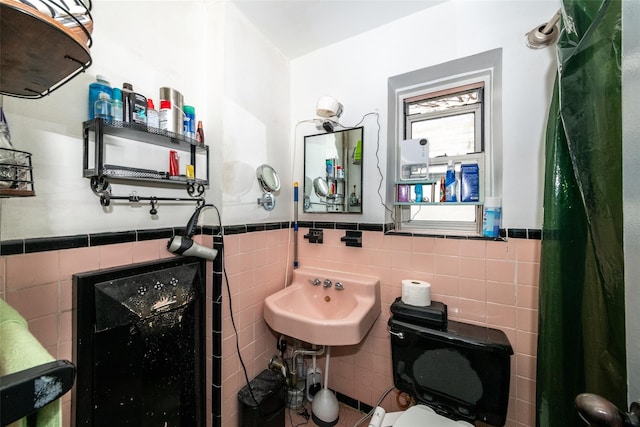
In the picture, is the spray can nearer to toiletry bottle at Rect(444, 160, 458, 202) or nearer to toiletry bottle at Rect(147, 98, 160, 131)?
toiletry bottle at Rect(444, 160, 458, 202)

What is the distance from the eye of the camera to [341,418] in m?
1.46

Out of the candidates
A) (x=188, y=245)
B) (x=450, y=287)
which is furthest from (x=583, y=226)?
(x=188, y=245)

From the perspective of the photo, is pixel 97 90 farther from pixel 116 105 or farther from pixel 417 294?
pixel 417 294

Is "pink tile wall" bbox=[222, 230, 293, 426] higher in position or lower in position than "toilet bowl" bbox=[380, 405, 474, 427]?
higher

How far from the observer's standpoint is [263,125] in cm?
146

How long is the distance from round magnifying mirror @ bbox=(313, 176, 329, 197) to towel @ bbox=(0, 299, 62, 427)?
1.35m

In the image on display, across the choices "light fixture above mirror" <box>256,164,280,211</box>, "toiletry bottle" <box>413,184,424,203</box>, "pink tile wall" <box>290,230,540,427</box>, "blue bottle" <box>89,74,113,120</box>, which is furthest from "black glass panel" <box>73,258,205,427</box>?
"toiletry bottle" <box>413,184,424,203</box>

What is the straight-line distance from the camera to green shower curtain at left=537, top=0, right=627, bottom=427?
57 centimetres

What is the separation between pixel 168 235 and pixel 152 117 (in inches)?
19.6

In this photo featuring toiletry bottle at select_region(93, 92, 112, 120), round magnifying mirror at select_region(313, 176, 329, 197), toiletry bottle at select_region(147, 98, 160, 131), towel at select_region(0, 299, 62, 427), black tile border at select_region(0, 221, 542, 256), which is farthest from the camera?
round magnifying mirror at select_region(313, 176, 329, 197)

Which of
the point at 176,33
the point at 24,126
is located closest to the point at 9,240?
the point at 24,126

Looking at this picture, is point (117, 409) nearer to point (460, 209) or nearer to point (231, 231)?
point (231, 231)

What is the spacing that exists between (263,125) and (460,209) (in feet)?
4.15

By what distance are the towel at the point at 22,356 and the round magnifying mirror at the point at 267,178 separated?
42.0 inches
